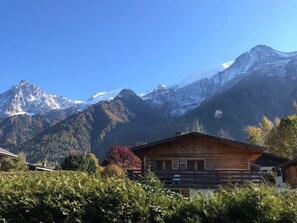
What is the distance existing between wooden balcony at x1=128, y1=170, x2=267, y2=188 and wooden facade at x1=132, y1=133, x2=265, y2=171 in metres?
2.54

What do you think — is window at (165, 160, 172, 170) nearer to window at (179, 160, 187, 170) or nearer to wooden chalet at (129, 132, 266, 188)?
wooden chalet at (129, 132, 266, 188)

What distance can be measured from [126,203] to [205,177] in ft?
61.4

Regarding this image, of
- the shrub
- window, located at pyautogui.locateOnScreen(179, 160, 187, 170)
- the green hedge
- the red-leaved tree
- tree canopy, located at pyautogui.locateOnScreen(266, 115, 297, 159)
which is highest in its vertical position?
tree canopy, located at pyautogui.locateOnScreen(266, 115, 297, 159)

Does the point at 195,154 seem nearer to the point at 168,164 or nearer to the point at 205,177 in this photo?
the point at 168,164

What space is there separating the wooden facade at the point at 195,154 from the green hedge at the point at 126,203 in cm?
2060

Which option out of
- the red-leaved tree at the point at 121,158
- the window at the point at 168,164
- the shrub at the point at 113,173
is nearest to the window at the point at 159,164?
the window at the point at 168,164

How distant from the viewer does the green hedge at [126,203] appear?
9820mm

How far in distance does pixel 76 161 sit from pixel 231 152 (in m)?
31.9

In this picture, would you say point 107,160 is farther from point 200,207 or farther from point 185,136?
point 200,207

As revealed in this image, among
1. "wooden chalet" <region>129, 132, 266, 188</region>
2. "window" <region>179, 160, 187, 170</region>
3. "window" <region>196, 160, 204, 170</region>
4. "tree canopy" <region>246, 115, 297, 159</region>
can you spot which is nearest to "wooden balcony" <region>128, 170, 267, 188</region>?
"wooden chalet" <region>129, 132, 266, 188</region>

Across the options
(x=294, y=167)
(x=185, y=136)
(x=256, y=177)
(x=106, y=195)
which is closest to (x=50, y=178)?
(x=106, y=195)

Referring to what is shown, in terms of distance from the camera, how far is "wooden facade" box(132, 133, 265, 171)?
32.1 metres

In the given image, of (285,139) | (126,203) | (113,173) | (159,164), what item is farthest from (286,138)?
(126,203)

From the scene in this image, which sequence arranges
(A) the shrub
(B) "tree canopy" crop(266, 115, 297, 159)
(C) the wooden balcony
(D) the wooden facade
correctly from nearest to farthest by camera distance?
(A) the shrub → (C) the wooden balcony → (D) the wooden facade → (B) "tree canopy" crop(266, 115, 297, 159)
